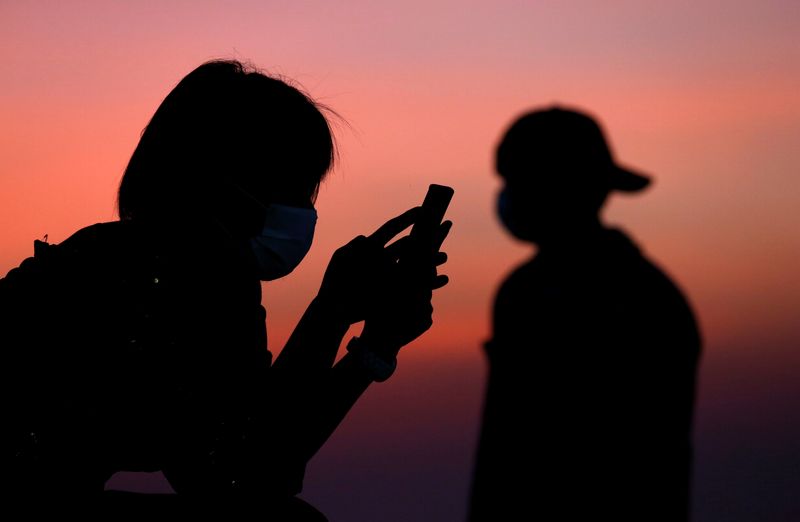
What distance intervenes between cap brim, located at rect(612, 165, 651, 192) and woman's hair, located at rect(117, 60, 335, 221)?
1.47 meters

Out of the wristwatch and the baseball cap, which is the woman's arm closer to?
A: the wristwatch

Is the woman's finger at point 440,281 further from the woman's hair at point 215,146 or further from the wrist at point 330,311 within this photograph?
the woman's hair at point 215,146

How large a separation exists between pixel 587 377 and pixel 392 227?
137cm

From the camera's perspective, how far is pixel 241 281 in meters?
3.41

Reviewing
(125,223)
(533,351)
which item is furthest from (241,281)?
(533,351)

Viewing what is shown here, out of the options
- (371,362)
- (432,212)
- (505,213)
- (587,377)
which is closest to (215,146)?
(432,212)

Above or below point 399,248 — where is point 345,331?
below

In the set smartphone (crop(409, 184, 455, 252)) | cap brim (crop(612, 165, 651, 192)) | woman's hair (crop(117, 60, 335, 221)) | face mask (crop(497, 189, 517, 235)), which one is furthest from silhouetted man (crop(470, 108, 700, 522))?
woman's hair (crop(117, 60, 335, 221))

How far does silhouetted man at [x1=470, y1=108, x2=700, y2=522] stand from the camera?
2.29 m

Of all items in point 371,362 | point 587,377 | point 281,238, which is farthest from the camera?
point 281,238

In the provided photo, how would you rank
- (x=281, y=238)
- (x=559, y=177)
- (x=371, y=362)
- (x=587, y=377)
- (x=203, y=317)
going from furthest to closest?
(x=281, y=238)
(x=371, y=362)
(x=203, y=317)
(x=559, y=177)
(x=587, y=377)

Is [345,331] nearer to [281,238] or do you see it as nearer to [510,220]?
→ [281,238]

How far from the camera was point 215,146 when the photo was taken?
3531 mm

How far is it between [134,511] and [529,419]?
1292 mm
